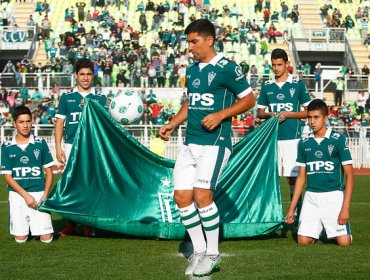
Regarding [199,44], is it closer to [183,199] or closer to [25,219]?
[183,199]

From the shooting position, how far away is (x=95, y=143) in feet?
36.0

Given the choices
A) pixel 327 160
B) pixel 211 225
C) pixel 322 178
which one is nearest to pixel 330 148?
pixel 327 160

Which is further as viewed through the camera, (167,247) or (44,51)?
(44,51)

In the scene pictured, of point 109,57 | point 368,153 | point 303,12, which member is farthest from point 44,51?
point 368,153

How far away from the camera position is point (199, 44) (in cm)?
859

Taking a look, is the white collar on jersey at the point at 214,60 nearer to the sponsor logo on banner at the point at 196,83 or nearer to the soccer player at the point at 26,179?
the sponsor logo on banner at the point at 196,83

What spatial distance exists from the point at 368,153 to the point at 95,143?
61.9 feet

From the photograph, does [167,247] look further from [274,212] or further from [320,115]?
[320,115]

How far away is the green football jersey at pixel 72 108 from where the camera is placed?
11.4 metres

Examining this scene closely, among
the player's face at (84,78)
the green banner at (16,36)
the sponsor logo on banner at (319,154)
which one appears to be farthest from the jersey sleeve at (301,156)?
the green banner at (16,36)

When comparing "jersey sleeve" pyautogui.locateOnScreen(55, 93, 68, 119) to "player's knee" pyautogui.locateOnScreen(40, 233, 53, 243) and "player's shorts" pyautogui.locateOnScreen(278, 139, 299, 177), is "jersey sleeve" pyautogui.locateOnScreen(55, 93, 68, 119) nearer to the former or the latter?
"player's knee" pyautogui.locateOnScreen(40, 233, 53, 243)

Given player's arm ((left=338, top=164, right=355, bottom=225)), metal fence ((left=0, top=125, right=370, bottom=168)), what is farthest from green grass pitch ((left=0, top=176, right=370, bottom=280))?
metal fence ((left=0, top=125, right=370, bottom=168))

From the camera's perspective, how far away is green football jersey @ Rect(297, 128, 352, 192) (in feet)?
34.0

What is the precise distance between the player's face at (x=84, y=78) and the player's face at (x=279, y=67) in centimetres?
238
